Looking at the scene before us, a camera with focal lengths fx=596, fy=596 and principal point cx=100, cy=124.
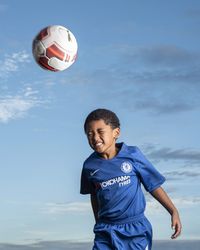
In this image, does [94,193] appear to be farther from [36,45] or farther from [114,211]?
[36,45]

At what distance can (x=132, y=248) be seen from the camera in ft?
28.2

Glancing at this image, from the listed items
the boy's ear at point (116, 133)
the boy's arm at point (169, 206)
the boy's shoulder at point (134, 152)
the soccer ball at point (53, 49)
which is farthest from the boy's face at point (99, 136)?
the soccer ball at point (53, 49)

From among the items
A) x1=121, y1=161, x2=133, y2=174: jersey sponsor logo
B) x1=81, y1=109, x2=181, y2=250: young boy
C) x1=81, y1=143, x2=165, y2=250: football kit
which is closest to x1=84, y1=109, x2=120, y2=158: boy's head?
x1=81, y1=109, x2=181, y2=250: young boy

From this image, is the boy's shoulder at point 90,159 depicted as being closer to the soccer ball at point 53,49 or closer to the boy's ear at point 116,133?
the boy's ear at point 116,133

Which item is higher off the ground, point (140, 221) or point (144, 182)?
point (144, 182)

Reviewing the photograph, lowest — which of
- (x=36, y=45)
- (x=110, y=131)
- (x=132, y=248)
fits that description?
(x=132, y=248)

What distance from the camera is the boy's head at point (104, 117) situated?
8.76 m

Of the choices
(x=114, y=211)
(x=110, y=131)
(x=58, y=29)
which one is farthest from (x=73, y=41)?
(x=114, y=211)

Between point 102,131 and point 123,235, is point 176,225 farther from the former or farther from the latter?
point 102,131

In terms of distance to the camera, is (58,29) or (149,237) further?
(58,29)

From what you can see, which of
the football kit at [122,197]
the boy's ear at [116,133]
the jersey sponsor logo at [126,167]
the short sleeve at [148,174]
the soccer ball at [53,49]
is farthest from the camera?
the soccer ball at [53,49]

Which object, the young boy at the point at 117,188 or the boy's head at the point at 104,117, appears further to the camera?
the boy's head at the point at 104,117

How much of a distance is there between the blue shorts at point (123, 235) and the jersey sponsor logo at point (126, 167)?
70cm

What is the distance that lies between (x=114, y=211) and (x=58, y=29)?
16.6 feet
